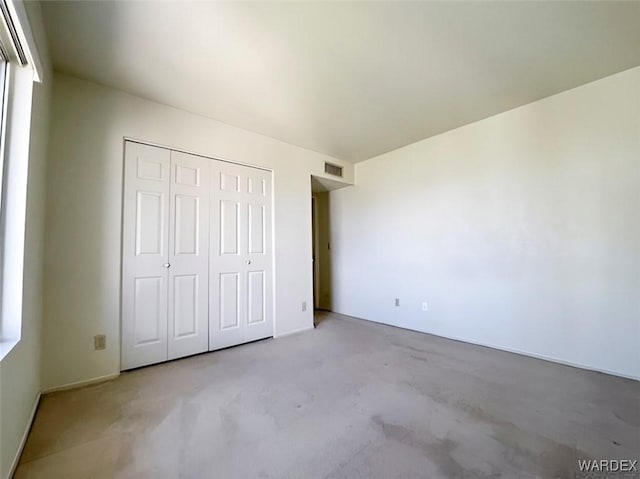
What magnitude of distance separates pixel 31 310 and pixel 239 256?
5.49ft

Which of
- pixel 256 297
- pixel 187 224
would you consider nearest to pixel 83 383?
pixel 187 224

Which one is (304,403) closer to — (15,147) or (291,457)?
(291,457)

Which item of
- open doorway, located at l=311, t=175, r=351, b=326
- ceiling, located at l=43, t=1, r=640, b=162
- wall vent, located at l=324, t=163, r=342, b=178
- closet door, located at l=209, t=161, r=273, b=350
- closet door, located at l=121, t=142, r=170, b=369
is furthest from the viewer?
open doorway, located at l=311, t=175, r=351, b=326

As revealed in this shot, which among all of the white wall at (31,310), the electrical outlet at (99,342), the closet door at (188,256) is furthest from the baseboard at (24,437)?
the closet door at (188,256)

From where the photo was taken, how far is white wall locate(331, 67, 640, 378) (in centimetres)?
225

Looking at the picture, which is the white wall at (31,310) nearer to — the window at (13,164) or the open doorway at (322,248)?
the window at (13,164)

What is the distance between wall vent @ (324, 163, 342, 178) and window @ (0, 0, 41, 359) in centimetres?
304

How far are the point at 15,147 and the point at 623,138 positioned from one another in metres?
4.15

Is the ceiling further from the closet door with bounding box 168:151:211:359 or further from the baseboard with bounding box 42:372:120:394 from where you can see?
the baseboard with bounding box 42:372:120:394

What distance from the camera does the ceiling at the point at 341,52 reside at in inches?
65.3

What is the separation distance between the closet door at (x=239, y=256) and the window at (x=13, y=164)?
59.9 inches

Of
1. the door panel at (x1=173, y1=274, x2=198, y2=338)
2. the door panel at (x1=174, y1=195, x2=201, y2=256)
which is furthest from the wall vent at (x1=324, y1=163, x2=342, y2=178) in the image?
the door panel at (x1=173, y1=274, x2=198, y2=338)

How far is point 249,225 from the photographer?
10.5ft

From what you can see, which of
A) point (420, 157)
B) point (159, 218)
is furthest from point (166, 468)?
point (420, 157)
